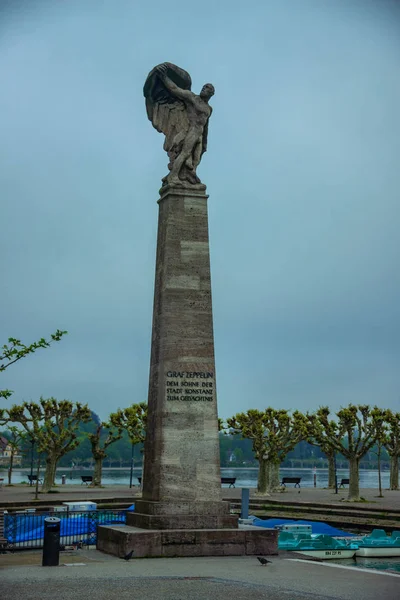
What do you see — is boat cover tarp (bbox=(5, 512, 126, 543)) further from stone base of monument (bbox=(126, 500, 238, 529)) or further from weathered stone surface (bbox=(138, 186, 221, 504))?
weathered stone surface (bbox=(138, 186, 221, 504))

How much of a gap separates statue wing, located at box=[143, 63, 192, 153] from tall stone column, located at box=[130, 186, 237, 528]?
1823mm

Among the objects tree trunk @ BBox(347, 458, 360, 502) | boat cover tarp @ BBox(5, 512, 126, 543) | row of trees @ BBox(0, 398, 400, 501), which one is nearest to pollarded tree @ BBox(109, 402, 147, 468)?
row of trees @ BBox(0, 398, 400, 501)

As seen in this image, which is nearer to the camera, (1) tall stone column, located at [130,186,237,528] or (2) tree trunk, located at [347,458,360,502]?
(1) tall stone column, located at [130,186,237,528]

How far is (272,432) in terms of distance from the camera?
4691cm

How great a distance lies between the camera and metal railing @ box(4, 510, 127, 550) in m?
20.5

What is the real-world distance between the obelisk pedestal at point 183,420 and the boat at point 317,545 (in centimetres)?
434

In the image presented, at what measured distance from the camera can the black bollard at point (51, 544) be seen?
1498 centimetres

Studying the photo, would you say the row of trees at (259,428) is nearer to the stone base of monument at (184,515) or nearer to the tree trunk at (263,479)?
the tree trunk at (263,479)

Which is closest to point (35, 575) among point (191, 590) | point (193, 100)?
point (191, 590)

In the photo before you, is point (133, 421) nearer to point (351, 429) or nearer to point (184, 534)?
point (351, 429)

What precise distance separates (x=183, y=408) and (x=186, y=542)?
2.95 meters

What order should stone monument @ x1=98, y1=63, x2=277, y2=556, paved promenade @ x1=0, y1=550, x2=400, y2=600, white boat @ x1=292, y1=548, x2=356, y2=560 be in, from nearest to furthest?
paved promenade @ x1=0, y1=550, x2=400, y2=600 < stone monument @ x1=98, y1=63, x2=277, y2=556 < white boat @ x1=292, y1=548, x2=356, y2=560

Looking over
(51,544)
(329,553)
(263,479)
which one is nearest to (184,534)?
(51,544)

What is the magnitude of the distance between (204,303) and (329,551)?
8169 mm
